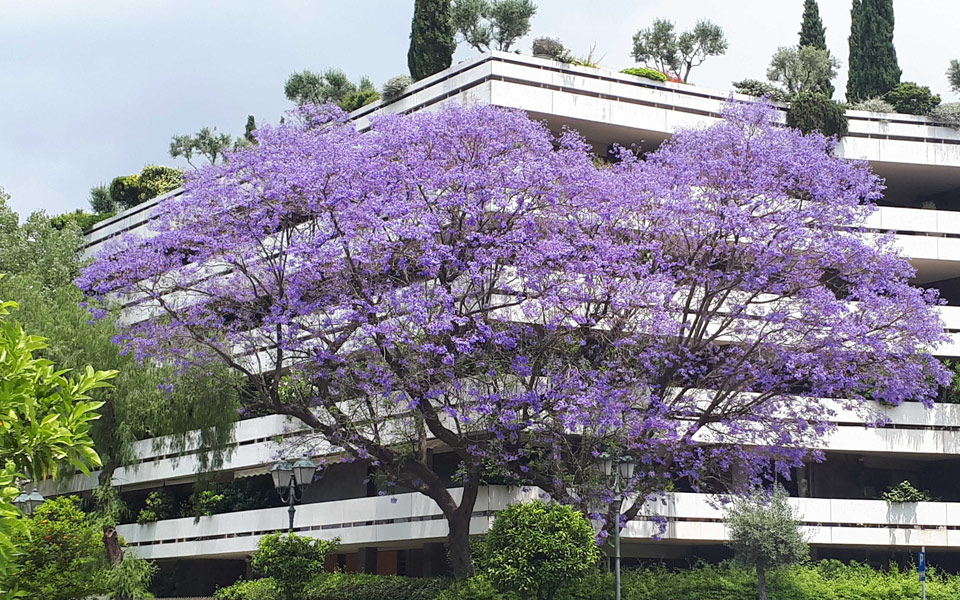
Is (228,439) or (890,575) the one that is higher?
(228,439)

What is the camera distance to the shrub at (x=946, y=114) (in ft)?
130

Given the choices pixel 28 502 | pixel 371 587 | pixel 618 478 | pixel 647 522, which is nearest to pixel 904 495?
pixel 647 522

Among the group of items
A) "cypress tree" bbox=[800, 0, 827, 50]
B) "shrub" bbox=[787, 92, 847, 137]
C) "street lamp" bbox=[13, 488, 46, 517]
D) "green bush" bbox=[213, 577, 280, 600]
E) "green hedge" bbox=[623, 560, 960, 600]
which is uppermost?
"cypress tree" bbox=[800, 0, 827, 50]

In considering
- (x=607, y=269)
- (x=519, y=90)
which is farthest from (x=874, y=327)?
(x=519, y=90)

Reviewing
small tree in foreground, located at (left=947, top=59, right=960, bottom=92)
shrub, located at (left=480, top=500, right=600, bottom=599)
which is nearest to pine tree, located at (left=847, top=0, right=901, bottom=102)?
small tree in foreground, located at (left=947, top=59, right=960, bottom=92)

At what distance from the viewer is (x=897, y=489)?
37594 mm

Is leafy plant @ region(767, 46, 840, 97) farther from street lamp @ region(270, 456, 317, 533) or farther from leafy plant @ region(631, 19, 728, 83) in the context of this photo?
street lamp @ region(270, 456, 317, 533)

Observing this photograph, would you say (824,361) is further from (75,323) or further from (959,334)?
Answer: (75,323)

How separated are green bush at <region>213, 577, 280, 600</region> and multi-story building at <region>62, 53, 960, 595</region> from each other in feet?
11.9

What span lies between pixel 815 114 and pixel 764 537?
14.1 m

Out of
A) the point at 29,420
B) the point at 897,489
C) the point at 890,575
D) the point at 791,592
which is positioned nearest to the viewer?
the point at 29,420

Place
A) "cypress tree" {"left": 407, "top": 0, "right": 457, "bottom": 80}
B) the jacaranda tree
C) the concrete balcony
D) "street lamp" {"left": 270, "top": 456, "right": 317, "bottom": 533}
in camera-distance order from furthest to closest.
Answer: "cypress tree" {"left": 407, "top": 0, "right": 457, "bottom": 80} < the concrete balcony < the jacaranda tree < "street lamp" {"left": 270, "top": 456, "right": 317, "bottom": 533}

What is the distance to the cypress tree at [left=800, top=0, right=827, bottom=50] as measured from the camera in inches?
1804

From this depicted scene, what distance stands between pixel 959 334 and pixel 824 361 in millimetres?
11503
